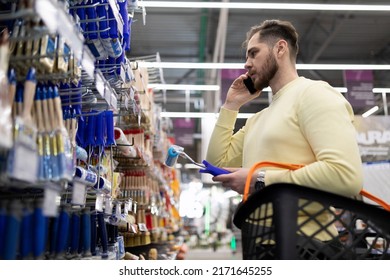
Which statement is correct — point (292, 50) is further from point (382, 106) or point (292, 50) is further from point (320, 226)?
point (382, 106)

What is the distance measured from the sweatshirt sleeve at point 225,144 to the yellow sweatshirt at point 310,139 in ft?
0.48

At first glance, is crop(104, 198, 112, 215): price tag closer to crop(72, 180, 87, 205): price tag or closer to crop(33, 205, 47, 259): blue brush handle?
crop(72, 180, 87, 205): price tag

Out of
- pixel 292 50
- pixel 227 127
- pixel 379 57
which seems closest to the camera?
pixel 292 50

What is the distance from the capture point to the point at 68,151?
141cm

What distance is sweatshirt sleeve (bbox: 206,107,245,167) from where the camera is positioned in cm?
221

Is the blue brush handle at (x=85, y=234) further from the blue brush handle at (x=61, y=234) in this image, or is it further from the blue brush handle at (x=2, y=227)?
the blue brush handle at (x=2, y=227)

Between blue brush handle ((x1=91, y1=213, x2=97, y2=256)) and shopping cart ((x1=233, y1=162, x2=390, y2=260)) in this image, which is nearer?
shopping cart ((x1=233, y1=162, x2=390, y2=260))

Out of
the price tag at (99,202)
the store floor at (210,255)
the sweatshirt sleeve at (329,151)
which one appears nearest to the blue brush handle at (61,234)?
the price tag at (99,202)

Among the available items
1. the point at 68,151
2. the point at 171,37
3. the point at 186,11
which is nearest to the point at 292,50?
the point at 68,151

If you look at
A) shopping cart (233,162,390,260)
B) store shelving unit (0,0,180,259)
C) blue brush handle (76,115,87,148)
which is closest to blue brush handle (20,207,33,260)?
store shelving unit (0,0,180,259)

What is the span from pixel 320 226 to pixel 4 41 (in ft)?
3.33

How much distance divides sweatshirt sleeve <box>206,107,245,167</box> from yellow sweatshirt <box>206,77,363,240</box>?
5.8 inches

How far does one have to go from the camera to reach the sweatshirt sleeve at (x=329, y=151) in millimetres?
1466

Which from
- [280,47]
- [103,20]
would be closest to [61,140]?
[103,20]
